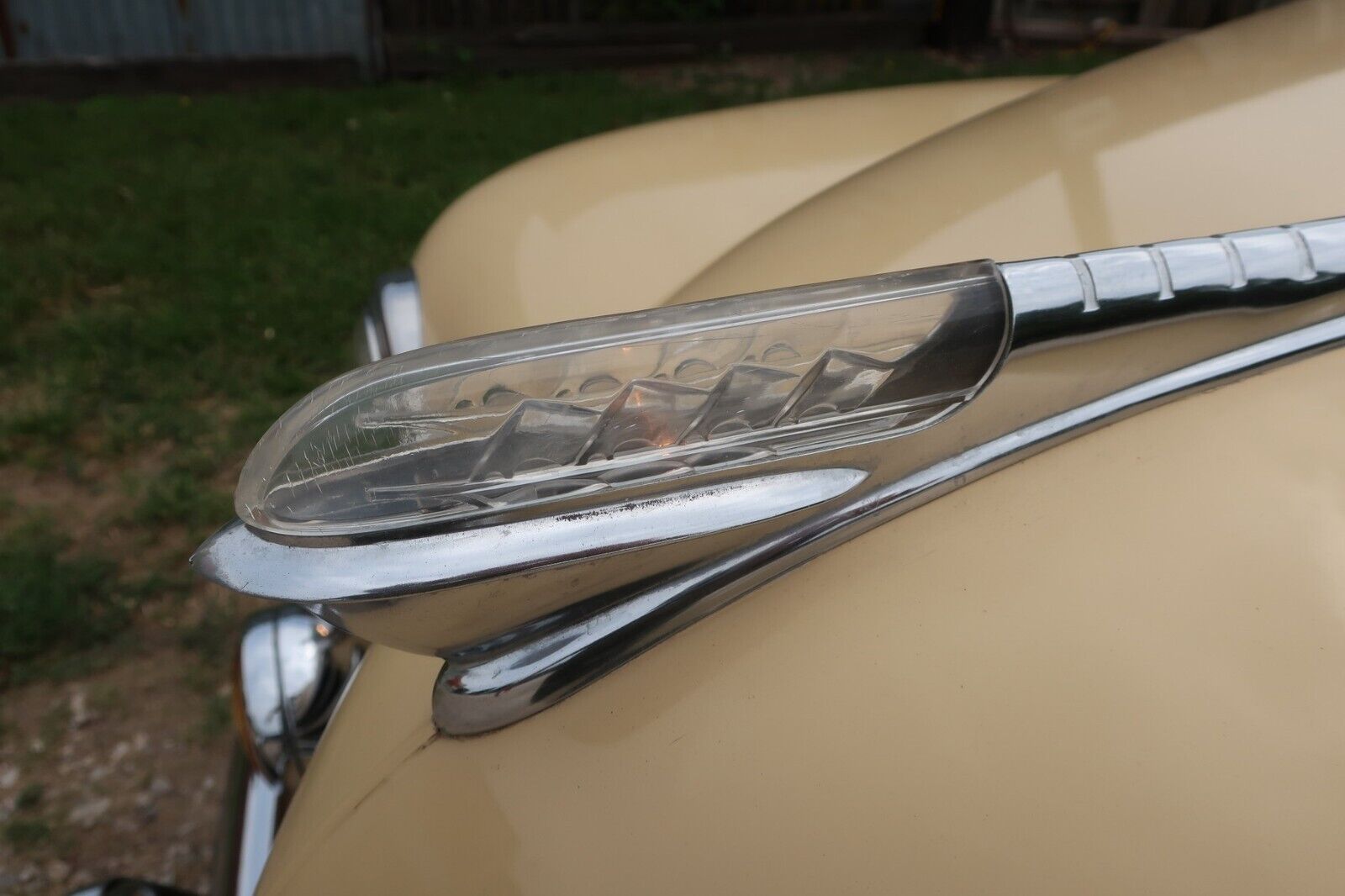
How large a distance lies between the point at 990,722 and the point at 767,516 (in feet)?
0.69

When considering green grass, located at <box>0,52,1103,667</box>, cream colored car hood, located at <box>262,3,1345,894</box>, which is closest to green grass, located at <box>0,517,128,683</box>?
green grass, located at <box>0,52,1103,667</box>

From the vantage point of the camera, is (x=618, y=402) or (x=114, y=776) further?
(x=114, y=776)

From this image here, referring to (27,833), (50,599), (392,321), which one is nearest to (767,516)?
(392,321)

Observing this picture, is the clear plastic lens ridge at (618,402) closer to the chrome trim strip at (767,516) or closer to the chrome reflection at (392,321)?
the chrome trim strip at (767,516)

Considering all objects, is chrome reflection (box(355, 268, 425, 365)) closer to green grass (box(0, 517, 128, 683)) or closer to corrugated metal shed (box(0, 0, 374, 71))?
green grass (box(0, 517, 128, 683))

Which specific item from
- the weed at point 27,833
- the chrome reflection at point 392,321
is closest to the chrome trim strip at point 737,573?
the chrome reflection at point 392,321

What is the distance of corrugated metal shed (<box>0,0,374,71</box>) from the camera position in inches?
206

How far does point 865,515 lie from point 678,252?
79 cm

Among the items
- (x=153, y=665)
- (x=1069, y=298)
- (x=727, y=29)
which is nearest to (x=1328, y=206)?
(x=1069, y=298)

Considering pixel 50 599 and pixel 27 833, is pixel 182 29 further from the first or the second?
pixel 27 833

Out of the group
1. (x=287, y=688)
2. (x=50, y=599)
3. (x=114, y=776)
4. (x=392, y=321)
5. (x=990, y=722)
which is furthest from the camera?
(x=50, y=599)

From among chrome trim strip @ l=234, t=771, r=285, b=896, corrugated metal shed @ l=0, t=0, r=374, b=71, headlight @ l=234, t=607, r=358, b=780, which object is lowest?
chrome trim strip @ l=234, t=771, r=285, b=896

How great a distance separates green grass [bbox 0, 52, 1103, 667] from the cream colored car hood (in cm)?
221

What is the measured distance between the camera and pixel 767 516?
2.45ft
